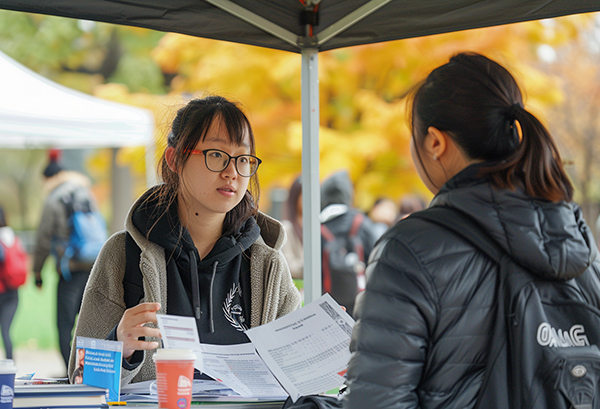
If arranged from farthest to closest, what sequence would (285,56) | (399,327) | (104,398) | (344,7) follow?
(285,56) < (344,7) < (104,398) < (399,327)

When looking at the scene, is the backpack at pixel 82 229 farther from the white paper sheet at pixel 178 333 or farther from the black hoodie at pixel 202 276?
the white paper sheet at pixel 178 333

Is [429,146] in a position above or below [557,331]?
above

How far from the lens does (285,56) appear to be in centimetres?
732

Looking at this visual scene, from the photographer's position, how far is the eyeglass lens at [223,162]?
2221mm

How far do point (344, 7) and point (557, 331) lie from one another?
5.61 feet

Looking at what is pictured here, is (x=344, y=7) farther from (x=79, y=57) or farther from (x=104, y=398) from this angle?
(x=79, y=57)

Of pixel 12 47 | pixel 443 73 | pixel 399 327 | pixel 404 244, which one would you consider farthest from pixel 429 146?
pixel 12 47

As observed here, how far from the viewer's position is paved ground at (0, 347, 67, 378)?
687 cm

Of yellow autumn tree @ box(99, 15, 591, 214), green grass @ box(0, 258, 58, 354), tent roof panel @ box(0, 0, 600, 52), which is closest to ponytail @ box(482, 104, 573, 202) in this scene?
tent roof panel @ box(0, 0, 600, 52)

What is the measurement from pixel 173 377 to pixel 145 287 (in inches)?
28.1

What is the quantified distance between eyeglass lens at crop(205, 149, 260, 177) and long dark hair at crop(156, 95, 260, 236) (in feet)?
0.20

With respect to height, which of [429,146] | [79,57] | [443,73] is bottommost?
[429,146]

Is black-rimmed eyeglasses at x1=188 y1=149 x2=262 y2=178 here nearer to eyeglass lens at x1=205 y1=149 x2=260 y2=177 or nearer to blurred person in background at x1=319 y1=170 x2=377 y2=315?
eyeglass lens at x1=205 y1=149 x2=260 y2=177

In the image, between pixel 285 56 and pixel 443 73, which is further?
pixel 285 56
